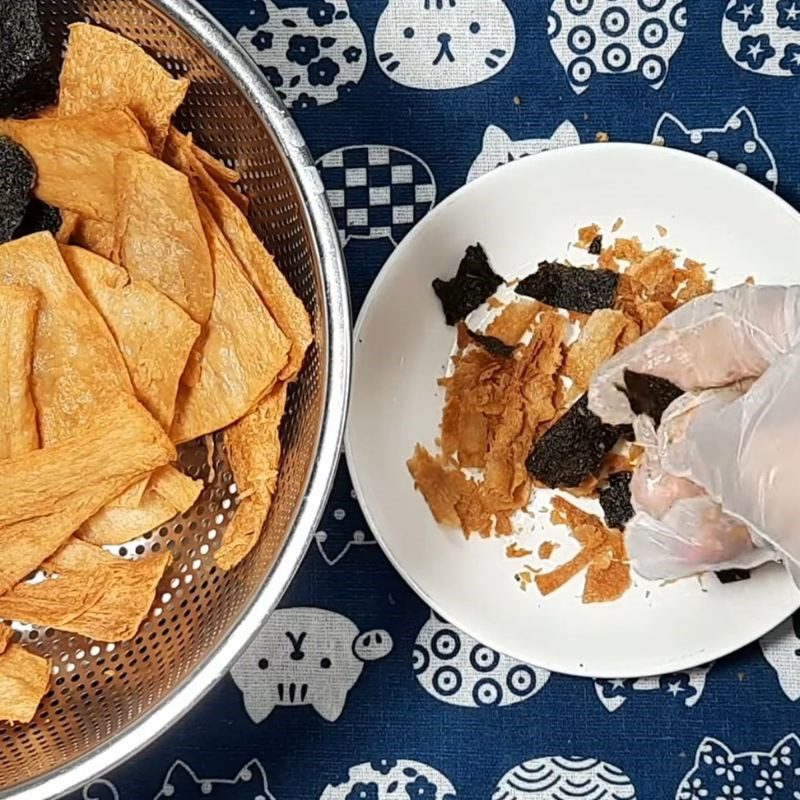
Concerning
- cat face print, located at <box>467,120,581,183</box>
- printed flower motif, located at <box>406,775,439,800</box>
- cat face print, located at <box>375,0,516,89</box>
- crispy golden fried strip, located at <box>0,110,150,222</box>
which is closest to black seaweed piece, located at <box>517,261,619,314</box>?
cat face print, located at <box>467,120,581,183</box>

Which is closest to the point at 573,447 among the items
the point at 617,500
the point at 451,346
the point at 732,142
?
the point at 617,500

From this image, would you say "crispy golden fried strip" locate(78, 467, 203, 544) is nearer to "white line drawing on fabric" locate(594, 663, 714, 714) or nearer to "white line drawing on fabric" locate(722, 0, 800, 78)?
"white line drawing on fabric" locate(594, 663, 714, 714)

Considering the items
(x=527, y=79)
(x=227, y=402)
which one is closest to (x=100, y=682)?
(x=227, y=402)

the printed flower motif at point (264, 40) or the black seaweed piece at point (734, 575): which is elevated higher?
Answer: the printed flower motif at point (264, 40)

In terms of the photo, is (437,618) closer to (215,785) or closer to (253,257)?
(215,785)

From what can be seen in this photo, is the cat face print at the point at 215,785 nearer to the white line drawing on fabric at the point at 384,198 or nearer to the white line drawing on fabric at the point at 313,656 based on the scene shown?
the white line drawing on fabric at the point at 313,656

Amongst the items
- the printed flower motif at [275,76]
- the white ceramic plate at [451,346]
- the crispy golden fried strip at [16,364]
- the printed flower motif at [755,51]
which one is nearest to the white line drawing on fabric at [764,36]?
A: the printed flower motif at [755,51]
